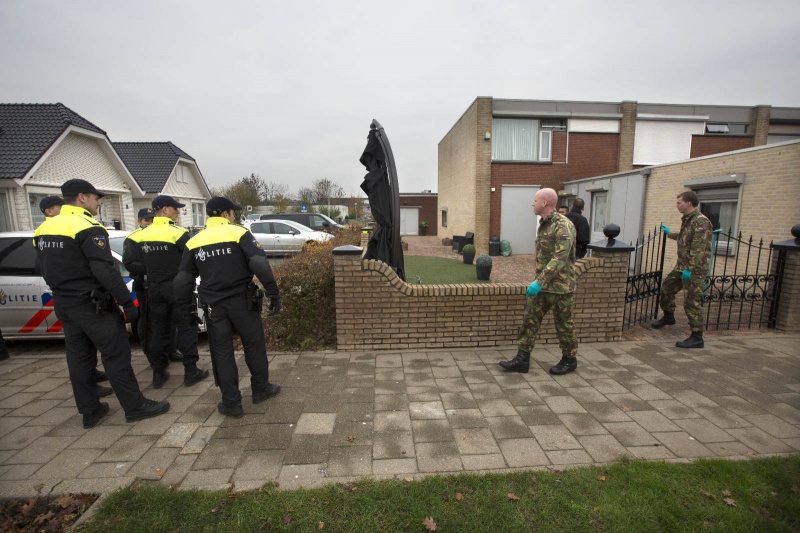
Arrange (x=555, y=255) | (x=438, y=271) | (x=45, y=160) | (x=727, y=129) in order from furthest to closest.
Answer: (x=727, y=129)
(x=45, y=160)
(x=438, y=271)
(x=555, y=255)

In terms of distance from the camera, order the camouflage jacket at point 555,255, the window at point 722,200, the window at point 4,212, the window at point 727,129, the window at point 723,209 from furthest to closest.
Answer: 1. the window at point 727,129
2. the window at point 4,212
3. the window at point 723,209
4. the window at point 722,200
5. the camouflage jacket at point 555,255

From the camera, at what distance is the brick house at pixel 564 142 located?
14930mm

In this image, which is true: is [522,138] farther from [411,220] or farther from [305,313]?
[411,220]

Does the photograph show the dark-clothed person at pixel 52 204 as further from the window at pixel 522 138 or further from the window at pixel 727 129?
the window at pixel 727 129

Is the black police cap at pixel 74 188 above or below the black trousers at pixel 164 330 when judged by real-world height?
above

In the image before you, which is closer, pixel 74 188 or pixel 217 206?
pixel 74 188

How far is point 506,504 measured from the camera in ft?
7.27

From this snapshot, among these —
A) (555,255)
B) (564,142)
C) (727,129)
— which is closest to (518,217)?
(564,142)

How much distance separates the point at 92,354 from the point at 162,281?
871 mm

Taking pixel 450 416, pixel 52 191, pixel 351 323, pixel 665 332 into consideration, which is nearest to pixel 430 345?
pixel 351 323

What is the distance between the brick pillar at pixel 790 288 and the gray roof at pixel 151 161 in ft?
77.0

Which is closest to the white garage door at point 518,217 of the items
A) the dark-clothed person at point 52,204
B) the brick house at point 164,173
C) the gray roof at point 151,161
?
the dark-clothed person at point 52,204

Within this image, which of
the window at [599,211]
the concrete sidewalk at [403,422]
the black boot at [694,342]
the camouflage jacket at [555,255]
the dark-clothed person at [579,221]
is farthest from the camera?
the window at [599,211]

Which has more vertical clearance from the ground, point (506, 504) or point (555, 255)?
point (555, 255)
